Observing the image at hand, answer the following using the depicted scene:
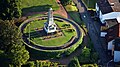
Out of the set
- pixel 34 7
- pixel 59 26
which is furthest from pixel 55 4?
pixel 59 26

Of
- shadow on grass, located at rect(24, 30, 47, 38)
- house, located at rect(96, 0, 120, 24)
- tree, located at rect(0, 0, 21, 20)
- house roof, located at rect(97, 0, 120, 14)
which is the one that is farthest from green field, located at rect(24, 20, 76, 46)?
house roof, located at rect(97, 0, 120, 14)

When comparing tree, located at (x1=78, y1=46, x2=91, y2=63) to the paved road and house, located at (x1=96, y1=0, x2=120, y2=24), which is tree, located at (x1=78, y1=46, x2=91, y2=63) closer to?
the paved road

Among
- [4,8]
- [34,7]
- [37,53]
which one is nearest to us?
[37,53]

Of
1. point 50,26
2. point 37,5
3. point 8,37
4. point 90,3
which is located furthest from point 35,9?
point 8,37

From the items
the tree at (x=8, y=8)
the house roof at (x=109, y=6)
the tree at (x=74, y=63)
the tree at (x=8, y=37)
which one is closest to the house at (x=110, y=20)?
the house roof at (x=109, y=6)

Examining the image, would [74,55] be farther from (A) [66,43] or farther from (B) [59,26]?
(B) [59,26]

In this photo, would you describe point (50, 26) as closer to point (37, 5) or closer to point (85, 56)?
point (85, 56)
